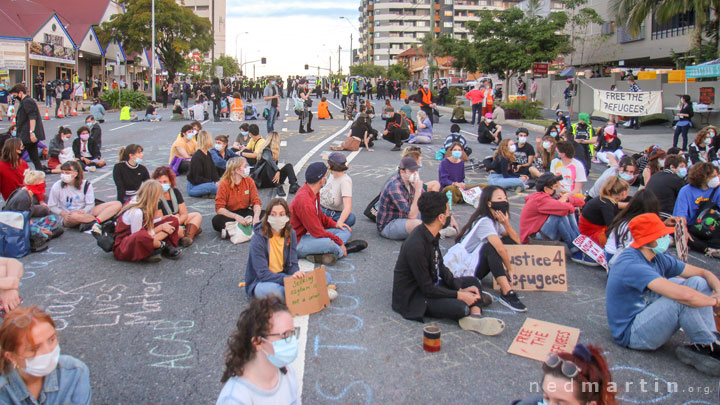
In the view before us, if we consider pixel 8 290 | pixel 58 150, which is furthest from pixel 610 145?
pixel 8 290

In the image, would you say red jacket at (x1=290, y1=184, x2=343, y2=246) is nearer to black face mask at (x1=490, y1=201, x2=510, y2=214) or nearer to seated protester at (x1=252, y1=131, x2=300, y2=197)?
black face mask at (x1=490, y1=201, x2=510, y2=214)

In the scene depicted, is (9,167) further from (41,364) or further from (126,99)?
(126,99)

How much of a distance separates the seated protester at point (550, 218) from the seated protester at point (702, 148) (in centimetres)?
620

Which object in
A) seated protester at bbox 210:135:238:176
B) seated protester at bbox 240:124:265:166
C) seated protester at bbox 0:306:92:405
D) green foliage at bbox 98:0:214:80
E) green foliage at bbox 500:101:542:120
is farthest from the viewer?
green foliage at bbox 98:0:214:80

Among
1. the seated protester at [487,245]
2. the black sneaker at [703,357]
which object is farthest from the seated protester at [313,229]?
the black sneaker at [703,357]

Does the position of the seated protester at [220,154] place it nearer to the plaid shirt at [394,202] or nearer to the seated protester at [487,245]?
the plaid shirt at [394,202]

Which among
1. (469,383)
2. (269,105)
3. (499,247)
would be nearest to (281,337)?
(469,383)

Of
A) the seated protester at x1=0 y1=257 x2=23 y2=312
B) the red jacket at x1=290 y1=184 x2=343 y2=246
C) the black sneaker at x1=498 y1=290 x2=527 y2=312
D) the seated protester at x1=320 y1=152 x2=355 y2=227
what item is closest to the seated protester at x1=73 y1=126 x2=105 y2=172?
the seated protester at x1=320 y1=152 x2=355 y2=227

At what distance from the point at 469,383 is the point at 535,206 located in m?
3.94

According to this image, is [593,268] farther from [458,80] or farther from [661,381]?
[458,80]

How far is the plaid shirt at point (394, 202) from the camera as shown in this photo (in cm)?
839

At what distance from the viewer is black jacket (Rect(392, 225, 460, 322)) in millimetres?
5465

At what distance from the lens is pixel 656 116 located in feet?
85.8

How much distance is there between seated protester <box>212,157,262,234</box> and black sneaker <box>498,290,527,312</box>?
3.73 meters
